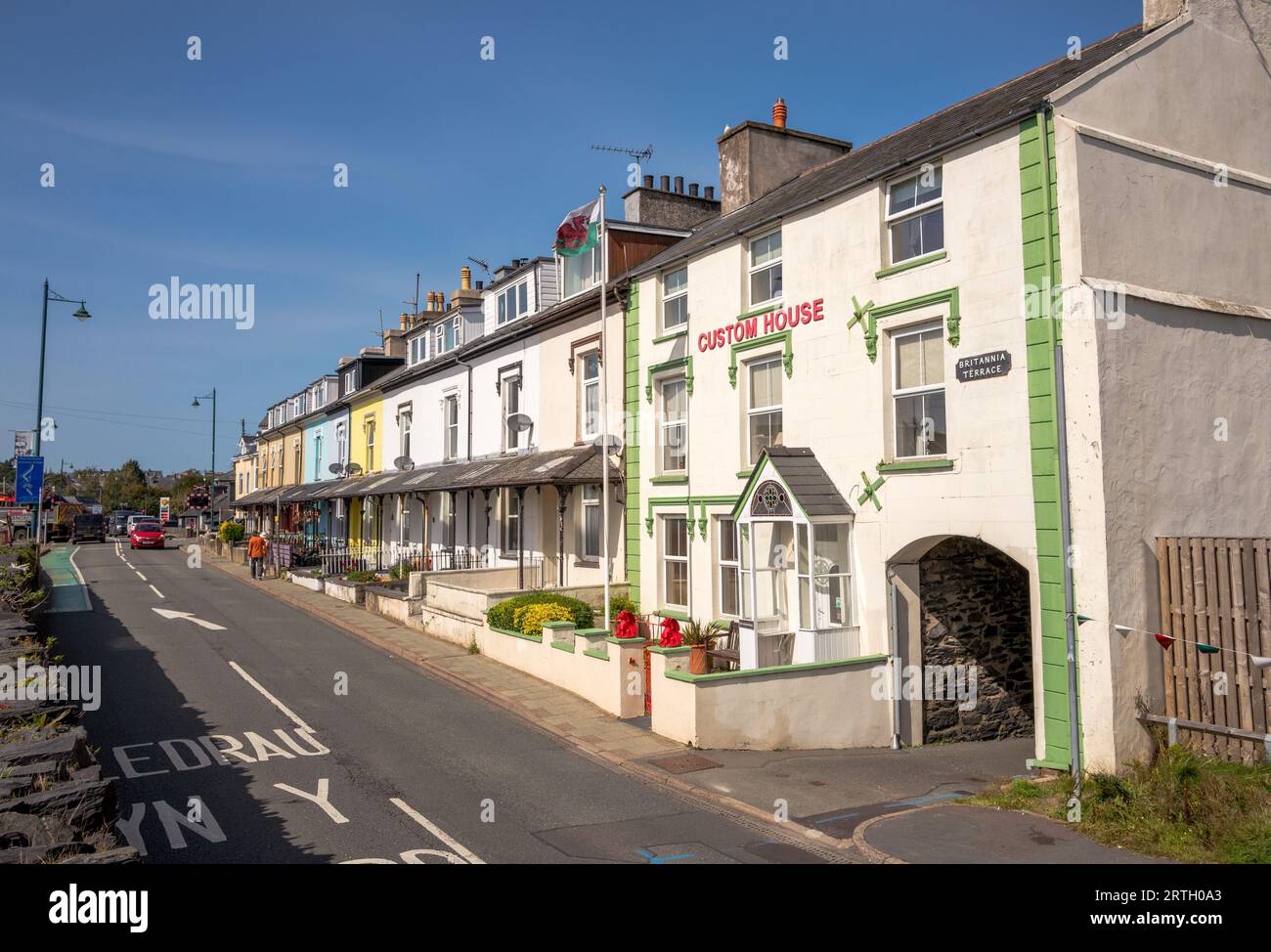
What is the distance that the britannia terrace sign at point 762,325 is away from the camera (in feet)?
49.2

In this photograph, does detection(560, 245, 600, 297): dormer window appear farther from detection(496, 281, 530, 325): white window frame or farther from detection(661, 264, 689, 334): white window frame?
detection(661, 264, 689, 334): white window frame

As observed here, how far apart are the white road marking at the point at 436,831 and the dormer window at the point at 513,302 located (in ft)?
61.9

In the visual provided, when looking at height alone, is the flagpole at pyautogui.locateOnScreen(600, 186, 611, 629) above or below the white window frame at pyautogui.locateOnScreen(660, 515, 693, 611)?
above

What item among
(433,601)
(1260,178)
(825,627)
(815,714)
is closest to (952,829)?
(815,714)

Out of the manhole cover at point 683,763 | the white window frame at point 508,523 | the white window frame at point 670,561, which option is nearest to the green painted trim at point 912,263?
the white window frame at point 670,561

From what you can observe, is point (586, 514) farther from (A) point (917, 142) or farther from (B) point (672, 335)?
(A) point (917, 142)

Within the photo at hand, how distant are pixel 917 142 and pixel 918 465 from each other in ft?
18.8

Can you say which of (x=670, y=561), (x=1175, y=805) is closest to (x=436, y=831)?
(x=1175, y=805)

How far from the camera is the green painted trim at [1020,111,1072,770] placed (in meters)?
10.8

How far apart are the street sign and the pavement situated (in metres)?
9.55

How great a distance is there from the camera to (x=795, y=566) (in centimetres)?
1466

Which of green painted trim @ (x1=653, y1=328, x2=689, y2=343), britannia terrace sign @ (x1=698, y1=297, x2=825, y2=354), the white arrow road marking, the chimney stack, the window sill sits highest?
the chimney stack

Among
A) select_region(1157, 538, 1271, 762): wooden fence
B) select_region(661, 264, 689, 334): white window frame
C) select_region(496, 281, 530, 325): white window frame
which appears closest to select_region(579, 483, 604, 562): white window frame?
select_region(661, 264, 689, 334): white window frame

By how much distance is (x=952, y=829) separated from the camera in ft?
30.5
